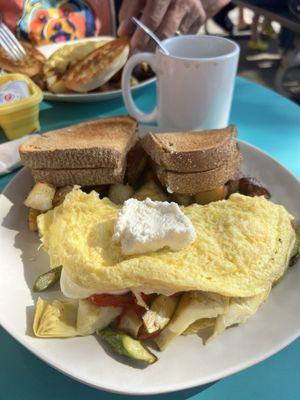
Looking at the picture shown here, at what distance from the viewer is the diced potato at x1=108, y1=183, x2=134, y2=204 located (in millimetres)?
1054

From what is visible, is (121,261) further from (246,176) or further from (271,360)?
(246,176)

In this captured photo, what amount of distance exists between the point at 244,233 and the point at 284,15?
3357 mm

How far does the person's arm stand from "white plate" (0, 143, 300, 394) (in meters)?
1.16

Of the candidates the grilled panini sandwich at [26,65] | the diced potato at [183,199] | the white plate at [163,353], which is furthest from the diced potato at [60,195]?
the grilled panini sandwich at [26,65]

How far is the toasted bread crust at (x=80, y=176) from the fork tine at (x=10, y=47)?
0.80m

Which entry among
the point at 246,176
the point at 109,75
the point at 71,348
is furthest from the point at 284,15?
the point at 71,348

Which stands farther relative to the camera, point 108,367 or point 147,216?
point 147,216

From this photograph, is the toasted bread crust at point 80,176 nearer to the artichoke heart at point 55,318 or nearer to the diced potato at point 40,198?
the diced potato at point 40,198

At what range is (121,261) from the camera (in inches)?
30.0

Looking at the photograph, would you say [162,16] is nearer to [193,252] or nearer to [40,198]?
[40,198]

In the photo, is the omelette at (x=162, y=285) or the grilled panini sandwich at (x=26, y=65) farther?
the grilled panini sandwich at (x=26, y=65)

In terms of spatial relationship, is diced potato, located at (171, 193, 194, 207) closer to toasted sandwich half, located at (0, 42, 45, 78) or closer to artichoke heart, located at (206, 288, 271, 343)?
artichoke heart, located at (206, 288, 271, 343)

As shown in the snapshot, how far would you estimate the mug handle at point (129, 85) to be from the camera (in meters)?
1.33

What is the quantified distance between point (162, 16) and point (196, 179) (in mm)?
1079
